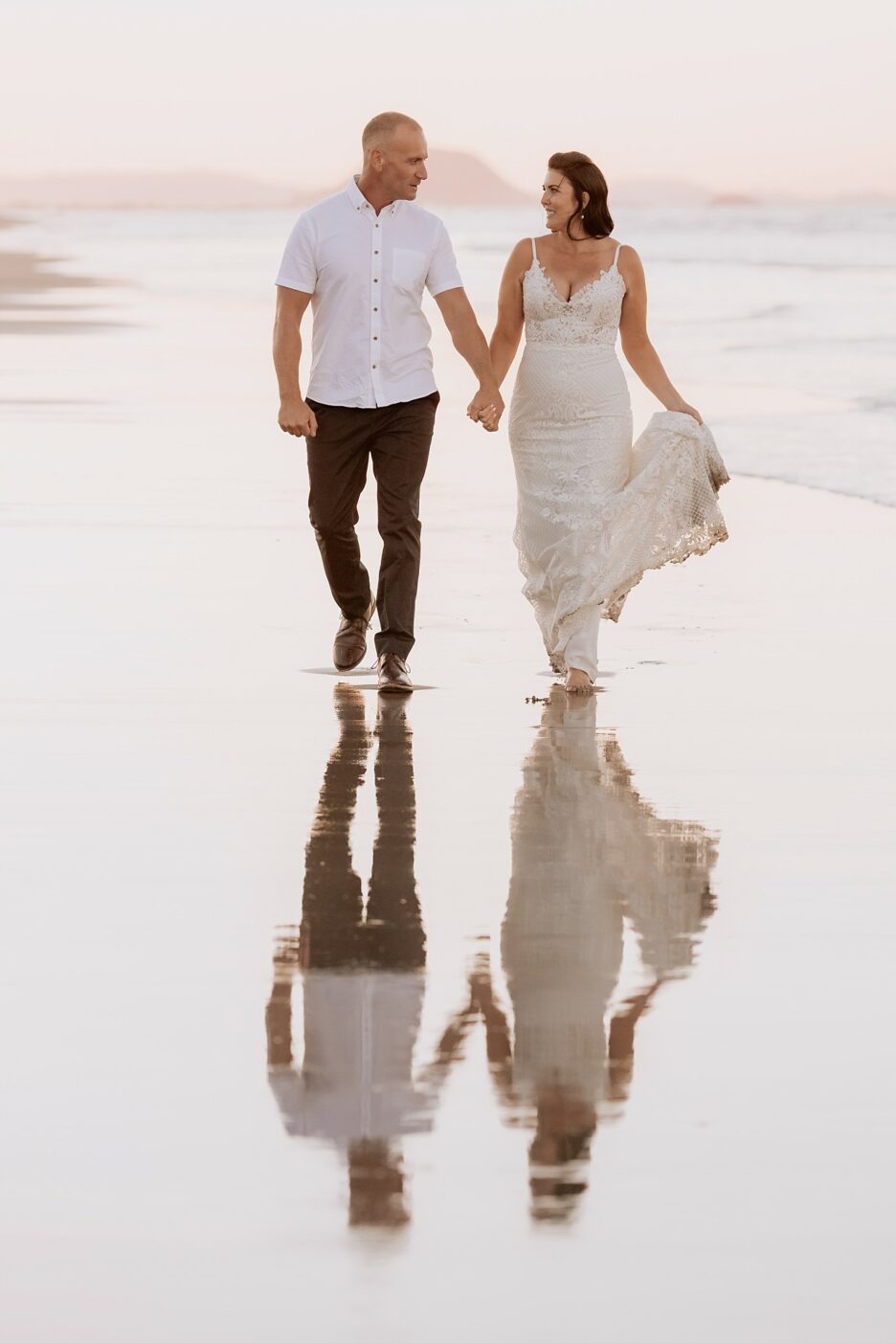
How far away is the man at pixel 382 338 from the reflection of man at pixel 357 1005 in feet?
7.17

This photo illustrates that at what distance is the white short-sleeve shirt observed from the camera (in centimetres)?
808

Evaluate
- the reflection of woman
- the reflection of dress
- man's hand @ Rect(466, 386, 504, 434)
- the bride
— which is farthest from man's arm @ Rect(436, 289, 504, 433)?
the reflection of dress

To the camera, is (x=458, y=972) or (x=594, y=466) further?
(x=594, y=466)

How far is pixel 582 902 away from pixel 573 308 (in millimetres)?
3618

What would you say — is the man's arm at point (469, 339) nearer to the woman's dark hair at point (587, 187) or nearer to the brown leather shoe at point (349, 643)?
the woman's dark hair at point (587, 187)

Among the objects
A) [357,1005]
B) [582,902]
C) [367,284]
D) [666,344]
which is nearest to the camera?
[357,1005]

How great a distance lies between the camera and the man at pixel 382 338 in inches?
316

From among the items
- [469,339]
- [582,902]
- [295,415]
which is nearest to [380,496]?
[295,415]

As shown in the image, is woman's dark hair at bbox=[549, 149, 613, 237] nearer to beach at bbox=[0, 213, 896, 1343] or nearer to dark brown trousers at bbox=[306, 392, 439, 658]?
dark brown trousers at bbox=[306, 392, 439, 658]

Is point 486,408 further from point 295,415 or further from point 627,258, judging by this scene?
point 627,258

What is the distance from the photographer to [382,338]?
26.7ft

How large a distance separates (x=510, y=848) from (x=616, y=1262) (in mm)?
2372

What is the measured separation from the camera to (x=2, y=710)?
716cm

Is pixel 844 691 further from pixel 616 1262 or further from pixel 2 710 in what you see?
pixel 616 1262
